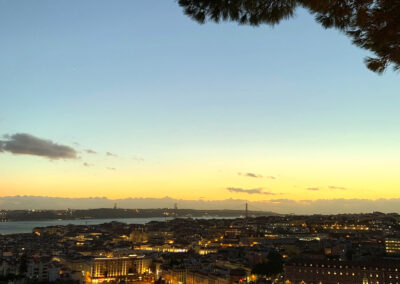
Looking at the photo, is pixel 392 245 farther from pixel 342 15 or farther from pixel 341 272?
pixel 342 15

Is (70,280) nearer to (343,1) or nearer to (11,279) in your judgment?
(11,279)

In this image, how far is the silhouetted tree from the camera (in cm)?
267

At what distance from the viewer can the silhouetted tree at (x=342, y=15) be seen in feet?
8.77

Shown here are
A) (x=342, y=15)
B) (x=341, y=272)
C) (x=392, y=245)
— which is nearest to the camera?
(x=342, y=15)

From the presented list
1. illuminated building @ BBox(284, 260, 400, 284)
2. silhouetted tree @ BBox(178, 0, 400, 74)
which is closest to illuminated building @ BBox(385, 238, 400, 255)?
illuminated building @ BBox(284, 260, 400, 284)

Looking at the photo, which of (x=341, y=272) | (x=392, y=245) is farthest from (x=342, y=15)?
(x=392, y=245)

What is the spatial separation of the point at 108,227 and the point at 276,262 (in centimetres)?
5026

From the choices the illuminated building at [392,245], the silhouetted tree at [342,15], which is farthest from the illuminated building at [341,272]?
the silhouetted tree at [342,15]

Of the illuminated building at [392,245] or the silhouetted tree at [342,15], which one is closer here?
the silhouetted tree at [342,15]

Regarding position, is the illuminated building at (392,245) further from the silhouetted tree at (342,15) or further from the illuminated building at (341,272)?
the silhouetted tree at (342,15)

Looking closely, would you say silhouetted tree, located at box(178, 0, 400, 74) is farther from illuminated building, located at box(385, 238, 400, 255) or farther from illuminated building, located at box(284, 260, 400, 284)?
illuminated building, located at box(385, 238, 400, 255)

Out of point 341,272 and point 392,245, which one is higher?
point 392,245

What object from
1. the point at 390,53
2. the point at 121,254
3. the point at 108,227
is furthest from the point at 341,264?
the point at 108,227

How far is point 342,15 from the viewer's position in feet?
9.42
